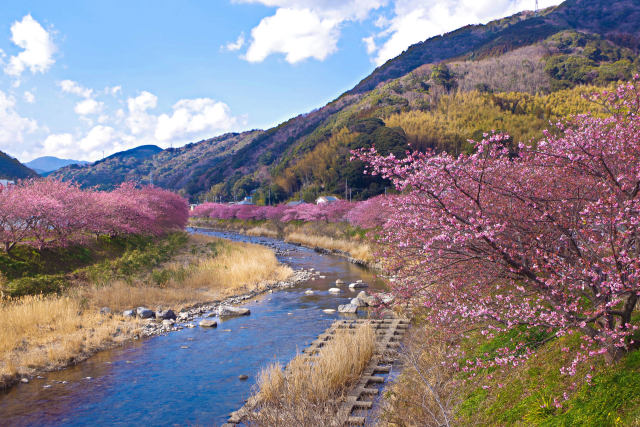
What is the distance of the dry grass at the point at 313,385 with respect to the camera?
6387 millimetres

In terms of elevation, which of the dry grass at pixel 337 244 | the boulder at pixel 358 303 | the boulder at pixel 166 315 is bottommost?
the dry grass at pixel 337 244

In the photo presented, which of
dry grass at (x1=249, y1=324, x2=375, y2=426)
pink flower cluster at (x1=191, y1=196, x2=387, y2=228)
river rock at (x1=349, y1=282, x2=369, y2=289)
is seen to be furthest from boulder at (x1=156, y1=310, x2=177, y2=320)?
pink flower cluster at (x1=191, y1=196, x2=387, y2=228)

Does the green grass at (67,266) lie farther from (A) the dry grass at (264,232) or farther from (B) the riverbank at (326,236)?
(A) the dry grass at (264,232)

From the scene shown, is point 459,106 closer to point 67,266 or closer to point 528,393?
point 67,266

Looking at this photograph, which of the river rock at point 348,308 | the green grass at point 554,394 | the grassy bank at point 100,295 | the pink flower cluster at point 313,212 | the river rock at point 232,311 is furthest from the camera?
the pink flower cluster at point 313,212

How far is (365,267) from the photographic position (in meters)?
31.7

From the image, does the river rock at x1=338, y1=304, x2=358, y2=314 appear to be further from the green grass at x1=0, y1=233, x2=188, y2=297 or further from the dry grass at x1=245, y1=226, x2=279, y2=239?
the dry grass at x1=245, y1=226, x2=279, y2=239

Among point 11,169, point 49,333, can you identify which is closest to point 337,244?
point 49,333

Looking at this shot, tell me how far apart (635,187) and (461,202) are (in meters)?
2.28

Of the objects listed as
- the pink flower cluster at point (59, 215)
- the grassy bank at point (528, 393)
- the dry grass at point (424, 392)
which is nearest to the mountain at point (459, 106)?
the pink flower cluster at point (59, 215)

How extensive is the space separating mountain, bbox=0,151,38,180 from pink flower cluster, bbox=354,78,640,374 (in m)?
115

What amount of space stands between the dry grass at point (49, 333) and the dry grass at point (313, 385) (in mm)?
7024

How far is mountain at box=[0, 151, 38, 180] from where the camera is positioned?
329ft

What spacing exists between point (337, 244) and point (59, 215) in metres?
26.5
